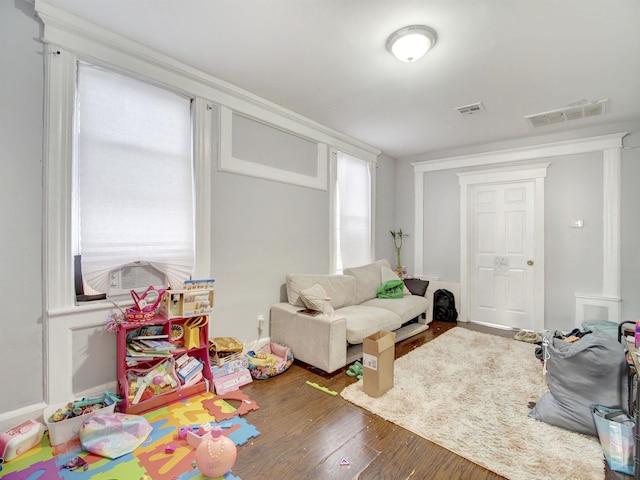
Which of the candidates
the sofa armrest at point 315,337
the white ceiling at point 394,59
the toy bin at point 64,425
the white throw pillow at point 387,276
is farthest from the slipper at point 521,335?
the toy bin at point 64,425

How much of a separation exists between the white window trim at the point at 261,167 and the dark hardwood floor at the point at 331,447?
6.91 ft

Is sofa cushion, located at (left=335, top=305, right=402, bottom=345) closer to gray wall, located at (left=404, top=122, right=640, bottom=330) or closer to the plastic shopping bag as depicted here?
the plastic shopping bag

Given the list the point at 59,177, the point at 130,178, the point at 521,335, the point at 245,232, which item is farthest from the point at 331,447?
the point at 521,335

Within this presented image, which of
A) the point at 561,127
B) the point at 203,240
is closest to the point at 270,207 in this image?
the point at 203,240

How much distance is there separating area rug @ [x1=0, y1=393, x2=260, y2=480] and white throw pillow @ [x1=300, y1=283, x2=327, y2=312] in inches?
48.2

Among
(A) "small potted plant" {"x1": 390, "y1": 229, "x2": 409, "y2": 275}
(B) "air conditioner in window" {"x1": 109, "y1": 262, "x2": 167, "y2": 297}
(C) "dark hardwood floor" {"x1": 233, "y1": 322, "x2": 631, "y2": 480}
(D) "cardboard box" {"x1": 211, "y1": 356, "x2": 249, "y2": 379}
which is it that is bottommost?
(C) "dark hardwood floor" {"x1": 233, "y1": 322, "x2": 631, "y2": 480}

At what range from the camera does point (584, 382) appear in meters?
1.91

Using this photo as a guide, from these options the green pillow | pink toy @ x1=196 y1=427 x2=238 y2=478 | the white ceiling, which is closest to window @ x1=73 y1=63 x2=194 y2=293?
the white ceiling

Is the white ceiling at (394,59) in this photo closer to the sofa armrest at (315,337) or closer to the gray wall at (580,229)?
the gray wall at (580,229)

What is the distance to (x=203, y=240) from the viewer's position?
270 centimetres

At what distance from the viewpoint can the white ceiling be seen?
1.88m

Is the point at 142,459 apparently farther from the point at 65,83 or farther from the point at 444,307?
the point at 444,307

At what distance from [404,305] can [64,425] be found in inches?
129

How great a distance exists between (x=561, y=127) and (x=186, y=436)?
518 centimetres
